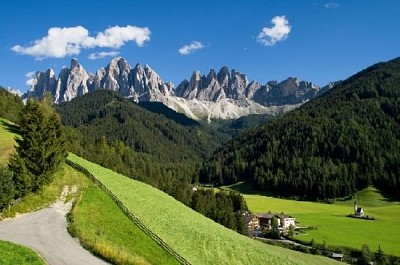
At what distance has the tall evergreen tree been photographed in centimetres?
5053

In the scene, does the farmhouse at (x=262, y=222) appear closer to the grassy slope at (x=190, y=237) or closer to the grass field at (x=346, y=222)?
the grass field at (x=346, y=222)

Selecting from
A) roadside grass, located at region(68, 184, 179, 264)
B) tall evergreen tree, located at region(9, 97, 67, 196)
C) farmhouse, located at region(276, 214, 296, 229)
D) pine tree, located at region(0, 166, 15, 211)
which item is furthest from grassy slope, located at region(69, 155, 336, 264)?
farmhouse, located at region(276, 214, 296, 229)

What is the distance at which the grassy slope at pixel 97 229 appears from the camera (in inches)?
1298

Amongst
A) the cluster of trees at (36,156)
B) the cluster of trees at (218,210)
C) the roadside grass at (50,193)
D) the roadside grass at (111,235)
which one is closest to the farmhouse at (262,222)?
the cluster of trees at (218,210)

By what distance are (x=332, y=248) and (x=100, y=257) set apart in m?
82.7

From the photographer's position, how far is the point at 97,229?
42875 millimetres

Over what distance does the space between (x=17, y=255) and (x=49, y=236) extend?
8.41 meters

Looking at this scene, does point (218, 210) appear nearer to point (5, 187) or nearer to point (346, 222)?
point (346, 222)

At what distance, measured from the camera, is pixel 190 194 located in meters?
122

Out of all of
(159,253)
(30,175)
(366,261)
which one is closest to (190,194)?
(366,261)

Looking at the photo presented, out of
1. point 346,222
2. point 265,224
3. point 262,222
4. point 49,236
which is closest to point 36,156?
point 49,236

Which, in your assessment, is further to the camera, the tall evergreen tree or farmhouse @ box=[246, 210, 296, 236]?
farmhouse @ box=[246, 210, 296, 236]

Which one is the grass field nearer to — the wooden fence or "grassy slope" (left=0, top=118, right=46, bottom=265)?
the wooden fence

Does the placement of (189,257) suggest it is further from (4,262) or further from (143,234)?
(4,262)
